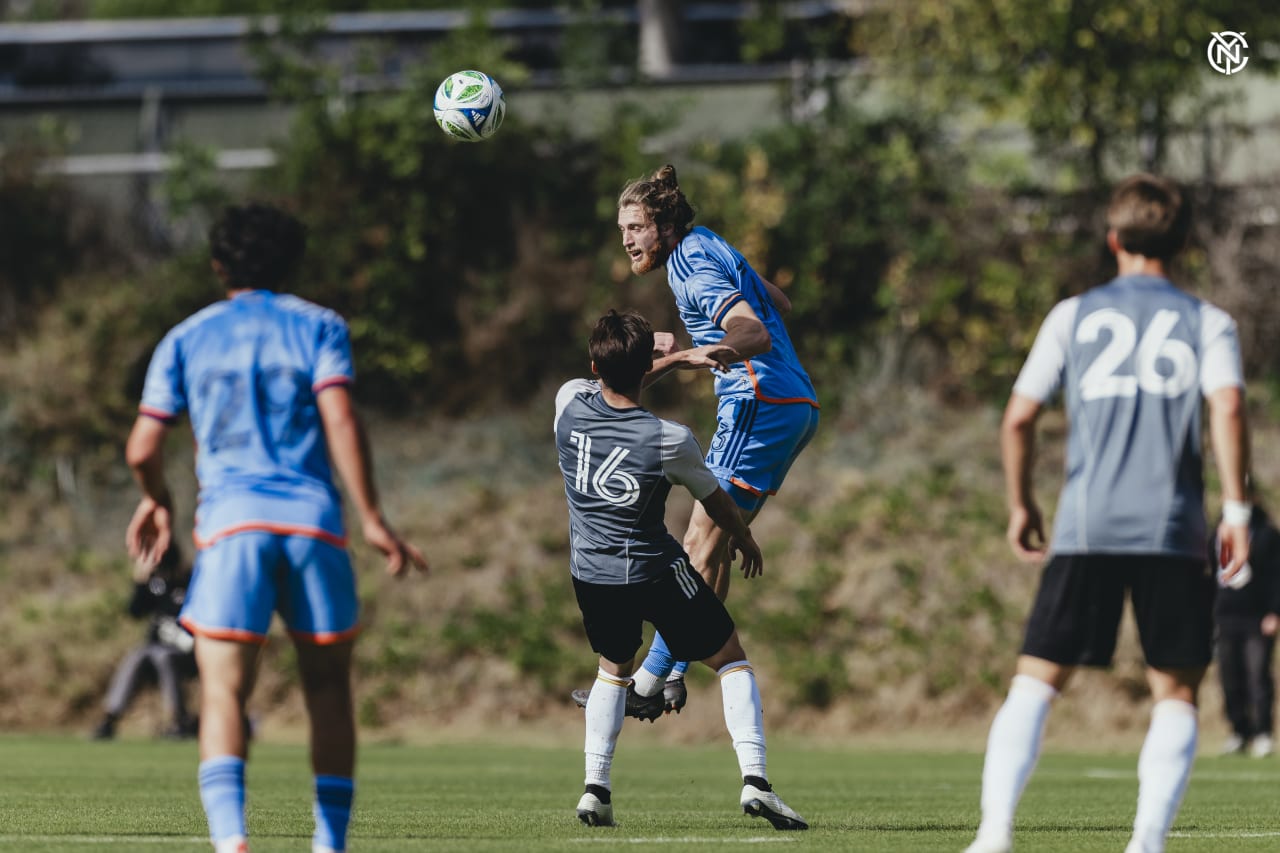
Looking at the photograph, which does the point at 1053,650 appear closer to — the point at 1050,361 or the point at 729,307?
the point at 1050,361

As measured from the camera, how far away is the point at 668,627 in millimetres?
7895

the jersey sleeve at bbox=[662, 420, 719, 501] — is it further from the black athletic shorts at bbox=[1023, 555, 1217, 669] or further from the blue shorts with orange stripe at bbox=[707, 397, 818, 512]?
the black athletic shorts at bbox=[1023, 555, 1217, 669]

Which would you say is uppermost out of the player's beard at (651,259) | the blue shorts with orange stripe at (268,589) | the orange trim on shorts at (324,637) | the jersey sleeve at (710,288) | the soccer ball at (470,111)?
the soccer ball at (470,111)

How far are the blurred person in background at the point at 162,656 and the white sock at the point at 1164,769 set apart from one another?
513 inches

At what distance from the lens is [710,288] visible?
865 cm

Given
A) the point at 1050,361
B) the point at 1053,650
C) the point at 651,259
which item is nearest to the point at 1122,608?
the point at 1053,650

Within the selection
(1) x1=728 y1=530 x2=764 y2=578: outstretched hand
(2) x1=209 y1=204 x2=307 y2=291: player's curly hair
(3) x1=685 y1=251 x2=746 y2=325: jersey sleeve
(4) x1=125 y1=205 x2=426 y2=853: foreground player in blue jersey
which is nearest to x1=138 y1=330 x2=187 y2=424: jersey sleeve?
(4) x1=125 y1=205 x2=426 y2=853: foreground player in blue jersey

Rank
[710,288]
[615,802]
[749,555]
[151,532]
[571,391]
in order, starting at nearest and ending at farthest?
[151,532], [571,391], [749,555], [710,288], [615,802]

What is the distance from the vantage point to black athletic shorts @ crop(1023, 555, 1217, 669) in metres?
5.78

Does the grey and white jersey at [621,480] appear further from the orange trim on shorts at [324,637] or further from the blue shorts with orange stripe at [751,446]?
the orange trim on shorts at [324,637]

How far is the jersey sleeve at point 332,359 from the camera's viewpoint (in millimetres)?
5555

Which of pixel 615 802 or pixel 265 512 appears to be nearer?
pixel 265 512

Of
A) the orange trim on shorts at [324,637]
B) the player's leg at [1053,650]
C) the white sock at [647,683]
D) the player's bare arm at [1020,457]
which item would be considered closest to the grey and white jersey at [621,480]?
the white sock at [647,683]

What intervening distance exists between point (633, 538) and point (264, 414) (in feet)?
8.10
